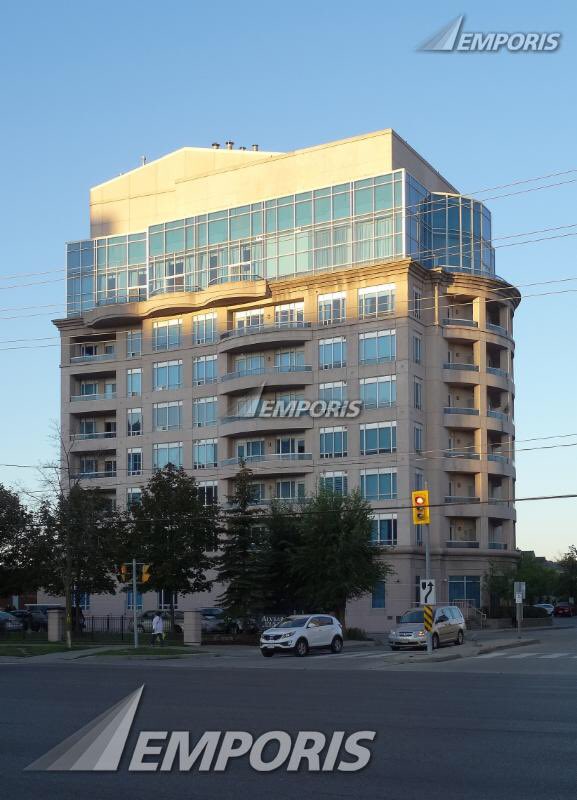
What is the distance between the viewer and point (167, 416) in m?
79.6

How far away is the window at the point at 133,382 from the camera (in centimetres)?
8119

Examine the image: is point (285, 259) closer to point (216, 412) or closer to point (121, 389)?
point (216, 412)

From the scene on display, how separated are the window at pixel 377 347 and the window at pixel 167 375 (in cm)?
1536

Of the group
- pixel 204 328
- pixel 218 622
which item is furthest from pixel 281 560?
pixel 204 328

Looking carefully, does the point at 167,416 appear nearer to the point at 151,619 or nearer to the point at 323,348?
the point at 323,348

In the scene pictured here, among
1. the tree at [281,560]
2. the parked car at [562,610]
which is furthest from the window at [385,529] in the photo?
the parked car at [562,610]

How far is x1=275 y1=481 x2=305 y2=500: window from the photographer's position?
7294cm

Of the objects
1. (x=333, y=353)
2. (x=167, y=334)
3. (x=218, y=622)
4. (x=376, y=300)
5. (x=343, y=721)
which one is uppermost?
(x=376, y=300)

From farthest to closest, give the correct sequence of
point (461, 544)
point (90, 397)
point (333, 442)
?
point (90, 397), point (461, 544), point (333, 442)

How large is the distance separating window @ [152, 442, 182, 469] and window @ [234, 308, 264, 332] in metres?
9.81

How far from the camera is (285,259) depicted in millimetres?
74312

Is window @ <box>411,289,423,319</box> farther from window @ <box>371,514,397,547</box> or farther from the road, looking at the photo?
the road

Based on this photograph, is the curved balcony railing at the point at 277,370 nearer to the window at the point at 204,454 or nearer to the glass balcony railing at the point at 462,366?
the window at the point at 204,454

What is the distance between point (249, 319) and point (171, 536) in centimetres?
2396
